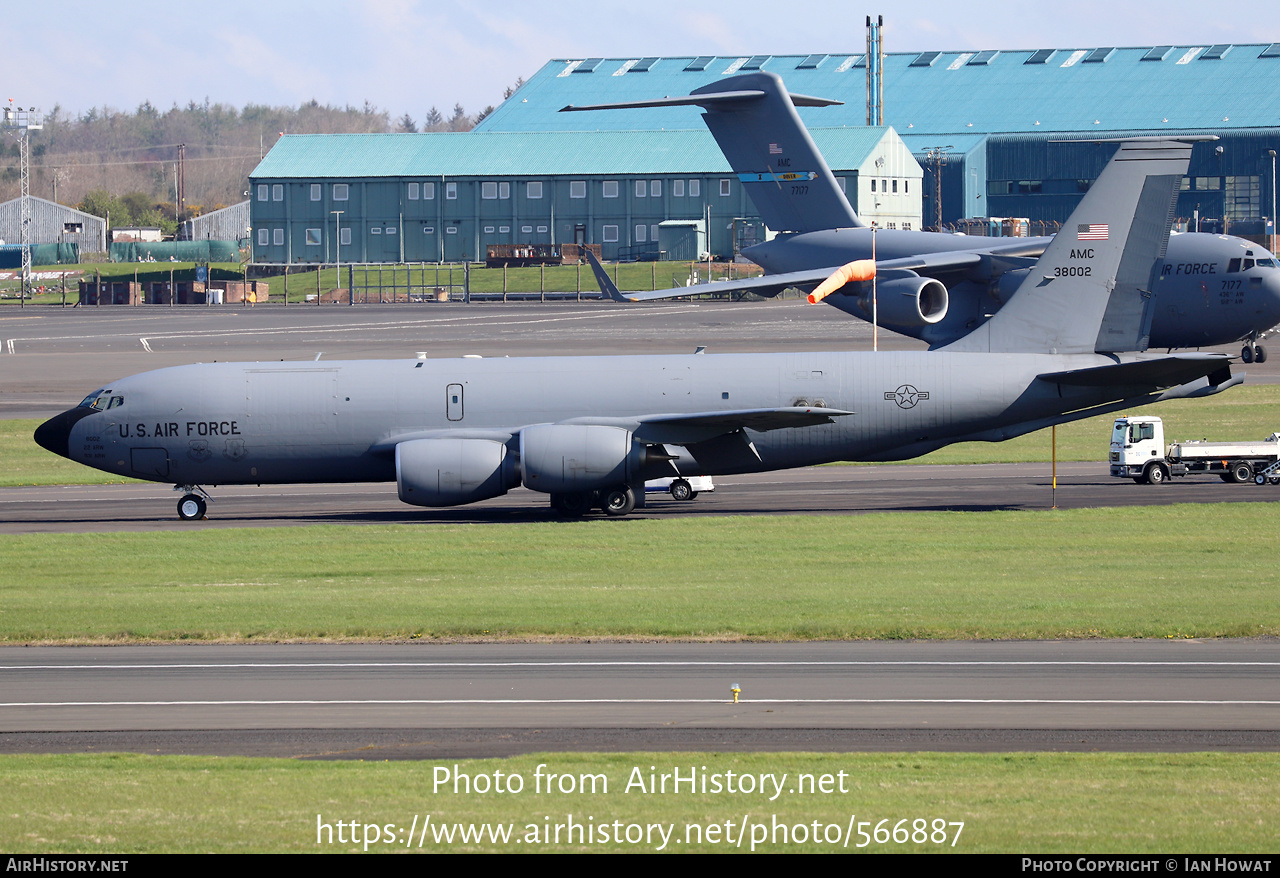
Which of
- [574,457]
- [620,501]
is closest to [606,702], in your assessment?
[574,457]

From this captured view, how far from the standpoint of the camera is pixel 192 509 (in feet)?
130

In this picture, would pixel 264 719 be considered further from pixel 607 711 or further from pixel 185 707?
pixel 607 711

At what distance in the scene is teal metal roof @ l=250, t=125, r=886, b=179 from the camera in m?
134

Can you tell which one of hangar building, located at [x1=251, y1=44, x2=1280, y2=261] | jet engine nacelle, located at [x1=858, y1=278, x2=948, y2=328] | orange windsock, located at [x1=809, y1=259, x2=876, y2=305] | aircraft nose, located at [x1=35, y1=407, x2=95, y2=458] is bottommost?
aircraft nose, located at [x1=35, y1=407, x2=95, y2=458]

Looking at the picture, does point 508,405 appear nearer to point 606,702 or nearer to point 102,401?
point 102,401

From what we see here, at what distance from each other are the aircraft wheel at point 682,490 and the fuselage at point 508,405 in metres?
4.39

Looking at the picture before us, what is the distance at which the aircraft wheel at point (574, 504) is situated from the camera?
126ft

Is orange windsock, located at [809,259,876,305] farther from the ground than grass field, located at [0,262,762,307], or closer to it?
closer to it

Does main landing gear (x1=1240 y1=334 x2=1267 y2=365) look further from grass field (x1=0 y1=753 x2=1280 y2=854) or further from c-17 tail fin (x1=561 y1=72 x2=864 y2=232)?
grass field (x1=0 y1=753 x2=1280 y2=854)

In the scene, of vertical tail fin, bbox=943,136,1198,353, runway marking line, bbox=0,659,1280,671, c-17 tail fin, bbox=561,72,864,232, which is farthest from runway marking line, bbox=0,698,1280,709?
c-17 tail fin, bbox=561,72,864,232

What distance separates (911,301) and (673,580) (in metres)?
20.7

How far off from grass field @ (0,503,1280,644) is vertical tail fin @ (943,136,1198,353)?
16.1 feet

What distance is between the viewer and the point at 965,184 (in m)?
142

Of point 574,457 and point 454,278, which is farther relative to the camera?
point 454,278
